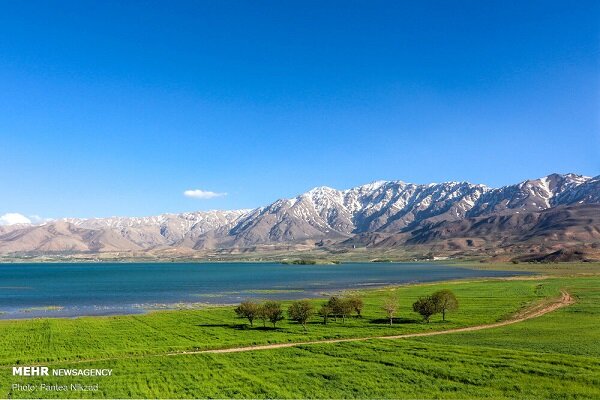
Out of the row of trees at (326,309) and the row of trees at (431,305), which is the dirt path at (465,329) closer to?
the row of trees at (431,305)

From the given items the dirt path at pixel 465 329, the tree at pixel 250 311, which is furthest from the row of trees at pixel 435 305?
the tree at pixel 250 311

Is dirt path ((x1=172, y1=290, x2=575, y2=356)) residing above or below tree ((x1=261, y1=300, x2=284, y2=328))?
below

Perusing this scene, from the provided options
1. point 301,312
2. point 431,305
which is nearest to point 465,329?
point 431,305

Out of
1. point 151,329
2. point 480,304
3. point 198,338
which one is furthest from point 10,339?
point 480,304

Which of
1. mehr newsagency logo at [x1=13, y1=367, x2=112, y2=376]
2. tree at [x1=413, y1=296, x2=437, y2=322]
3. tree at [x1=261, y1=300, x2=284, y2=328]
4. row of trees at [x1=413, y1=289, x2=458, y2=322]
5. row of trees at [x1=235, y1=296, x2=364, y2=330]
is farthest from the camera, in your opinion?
row of trees at [x1=413, y1=289, x2=458, y2=322]

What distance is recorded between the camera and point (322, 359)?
58.4 metres

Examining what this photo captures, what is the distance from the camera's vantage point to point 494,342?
6762cm

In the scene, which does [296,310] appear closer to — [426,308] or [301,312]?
[301,312]

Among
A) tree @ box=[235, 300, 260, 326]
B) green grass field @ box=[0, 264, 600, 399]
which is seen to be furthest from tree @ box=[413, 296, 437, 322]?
tree @ box=[235, 300, 260, 326]

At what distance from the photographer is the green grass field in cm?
4516

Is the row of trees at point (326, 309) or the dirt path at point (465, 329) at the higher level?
the row of trees at point (326, 309)

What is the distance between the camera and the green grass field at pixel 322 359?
45.2 m

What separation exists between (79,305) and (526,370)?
12755cm

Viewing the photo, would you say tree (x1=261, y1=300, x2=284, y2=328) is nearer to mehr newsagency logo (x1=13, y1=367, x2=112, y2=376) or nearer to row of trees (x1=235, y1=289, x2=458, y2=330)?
row of trees (x1=235, y1=289, x2=458, y2=330)
